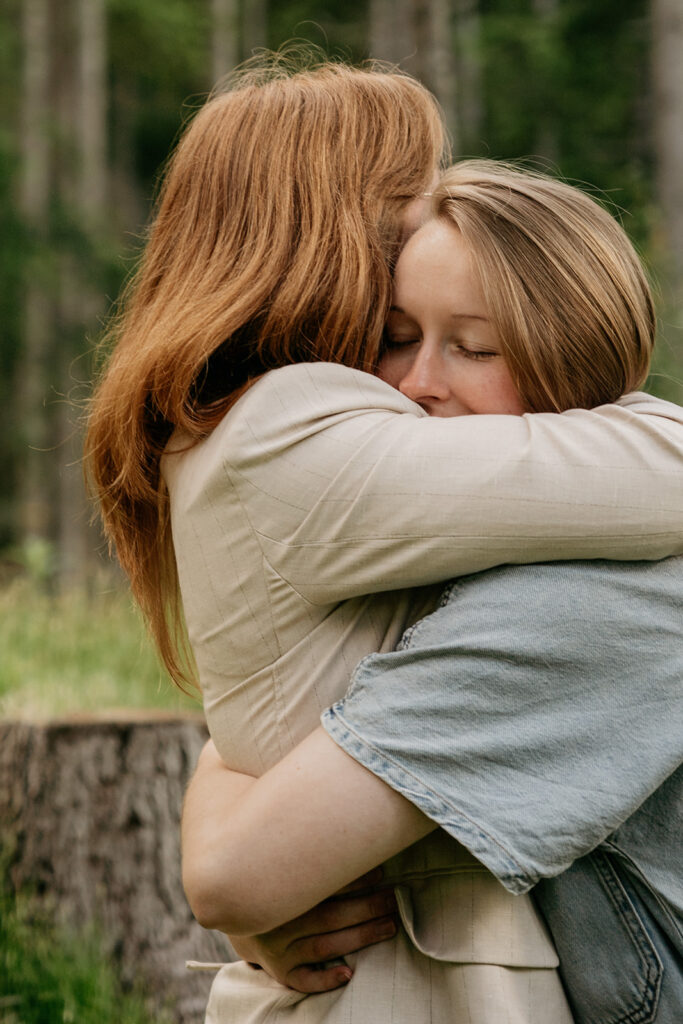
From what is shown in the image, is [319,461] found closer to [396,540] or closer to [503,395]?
[396,540]

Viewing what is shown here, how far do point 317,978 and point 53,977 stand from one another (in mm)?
2340

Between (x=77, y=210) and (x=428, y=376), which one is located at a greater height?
(x=428, y=376)

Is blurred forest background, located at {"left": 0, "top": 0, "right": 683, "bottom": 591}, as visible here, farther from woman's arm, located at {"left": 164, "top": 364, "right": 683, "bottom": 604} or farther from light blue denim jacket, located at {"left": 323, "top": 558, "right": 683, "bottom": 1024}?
light blue denim jacket, located at {"left": 323, "top": 558, "right": 683, "bottom": 1024}

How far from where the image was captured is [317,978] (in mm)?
1671

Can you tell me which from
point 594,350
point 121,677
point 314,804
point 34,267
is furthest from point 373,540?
point 34,267

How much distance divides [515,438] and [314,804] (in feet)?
1.89

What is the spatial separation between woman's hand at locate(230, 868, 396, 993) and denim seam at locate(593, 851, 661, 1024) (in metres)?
0.34

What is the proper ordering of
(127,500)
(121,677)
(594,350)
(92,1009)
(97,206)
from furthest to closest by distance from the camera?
(97,206), (121,677), (92,1009), (127,500), (594,350)

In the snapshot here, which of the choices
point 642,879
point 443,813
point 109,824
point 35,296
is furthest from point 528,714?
point 35,296

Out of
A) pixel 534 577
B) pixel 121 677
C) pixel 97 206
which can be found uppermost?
pixel 534 577

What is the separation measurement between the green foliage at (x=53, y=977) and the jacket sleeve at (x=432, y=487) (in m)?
2.51

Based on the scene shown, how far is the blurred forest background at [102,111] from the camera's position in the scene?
41.7 ft

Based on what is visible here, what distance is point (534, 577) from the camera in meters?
1.54

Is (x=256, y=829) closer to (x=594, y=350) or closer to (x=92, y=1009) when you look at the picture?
(x=594, y=350)
